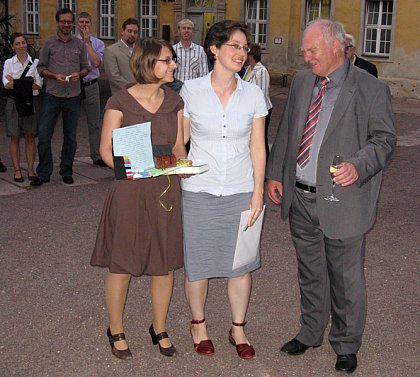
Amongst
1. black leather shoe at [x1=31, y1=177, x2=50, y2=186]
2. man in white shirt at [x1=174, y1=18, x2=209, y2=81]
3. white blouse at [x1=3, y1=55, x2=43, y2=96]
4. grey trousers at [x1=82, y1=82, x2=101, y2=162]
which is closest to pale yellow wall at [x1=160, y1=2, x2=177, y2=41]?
grey trousers at [x1=82, y1=82, x2=101, y2=162]

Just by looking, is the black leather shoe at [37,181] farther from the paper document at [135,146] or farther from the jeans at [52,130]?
the paper document at [135,146]

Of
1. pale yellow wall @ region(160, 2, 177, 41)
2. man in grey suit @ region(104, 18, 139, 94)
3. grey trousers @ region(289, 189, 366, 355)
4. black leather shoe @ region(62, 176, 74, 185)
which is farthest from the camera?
pale yellow wall @ region(160, 2, 177, 41)

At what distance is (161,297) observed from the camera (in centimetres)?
447

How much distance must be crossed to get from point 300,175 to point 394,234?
3.50 meters

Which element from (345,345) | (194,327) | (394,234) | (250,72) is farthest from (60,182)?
(345,345)

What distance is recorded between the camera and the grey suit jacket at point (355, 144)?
3.97 m

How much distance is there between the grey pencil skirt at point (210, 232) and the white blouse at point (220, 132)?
0.19 ft

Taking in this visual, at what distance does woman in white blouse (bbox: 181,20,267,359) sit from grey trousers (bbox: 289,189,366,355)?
0.97 ft

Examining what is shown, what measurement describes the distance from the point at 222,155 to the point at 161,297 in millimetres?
950

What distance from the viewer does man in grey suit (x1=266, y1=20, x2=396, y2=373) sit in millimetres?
3977

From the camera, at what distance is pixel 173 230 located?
4305mm

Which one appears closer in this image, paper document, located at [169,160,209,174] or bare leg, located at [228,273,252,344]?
paper document, located at [169,160,209,174]

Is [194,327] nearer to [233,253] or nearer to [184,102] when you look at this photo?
[233,253]

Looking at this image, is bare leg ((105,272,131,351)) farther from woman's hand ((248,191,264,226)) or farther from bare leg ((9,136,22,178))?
bare leg ((9,136,22,178))
